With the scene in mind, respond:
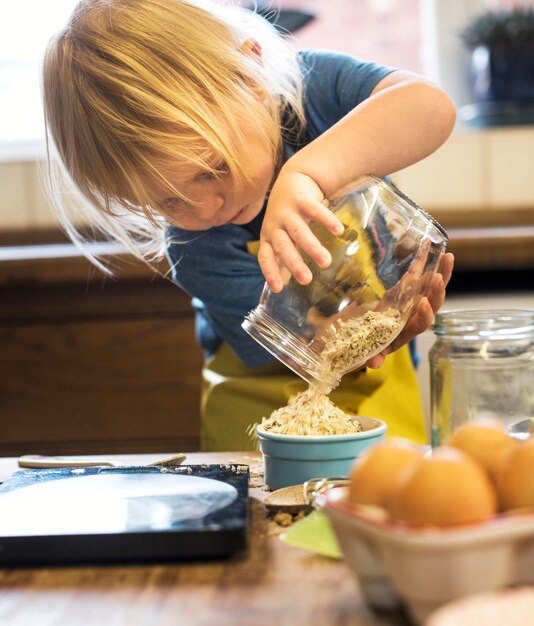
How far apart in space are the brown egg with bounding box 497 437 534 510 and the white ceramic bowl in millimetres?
12

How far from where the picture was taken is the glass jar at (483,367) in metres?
0.70

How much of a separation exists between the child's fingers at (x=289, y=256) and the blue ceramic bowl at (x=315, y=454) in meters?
0.13

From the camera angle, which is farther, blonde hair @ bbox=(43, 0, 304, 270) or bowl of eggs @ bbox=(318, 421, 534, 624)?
blonde hair @ bbox=(43, 0, 304, 270)

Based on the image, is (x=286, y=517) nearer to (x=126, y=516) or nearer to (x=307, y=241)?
(x=126, y=516)

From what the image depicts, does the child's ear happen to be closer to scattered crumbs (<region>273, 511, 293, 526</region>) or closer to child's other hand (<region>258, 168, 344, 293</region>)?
child's other hand (<region>258, 168, 344, 293</region>)

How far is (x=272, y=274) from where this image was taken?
0.75m

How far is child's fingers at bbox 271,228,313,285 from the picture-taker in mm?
727

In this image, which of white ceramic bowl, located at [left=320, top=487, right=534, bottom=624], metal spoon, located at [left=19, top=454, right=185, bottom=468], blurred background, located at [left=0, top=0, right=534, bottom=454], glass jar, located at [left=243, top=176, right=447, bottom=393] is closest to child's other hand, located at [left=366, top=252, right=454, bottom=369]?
glass jar, located at [left=243, top=176, right=447, bottom=393]

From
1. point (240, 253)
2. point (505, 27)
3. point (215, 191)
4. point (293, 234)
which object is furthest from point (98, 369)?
point (505, 27)

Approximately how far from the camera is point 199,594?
509mm

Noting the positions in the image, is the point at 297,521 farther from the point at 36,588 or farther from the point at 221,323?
the point at 221,323

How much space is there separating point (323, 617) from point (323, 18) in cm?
187

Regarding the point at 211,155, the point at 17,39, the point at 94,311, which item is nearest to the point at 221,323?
the point at 211,155

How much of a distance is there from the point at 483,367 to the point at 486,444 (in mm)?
222
